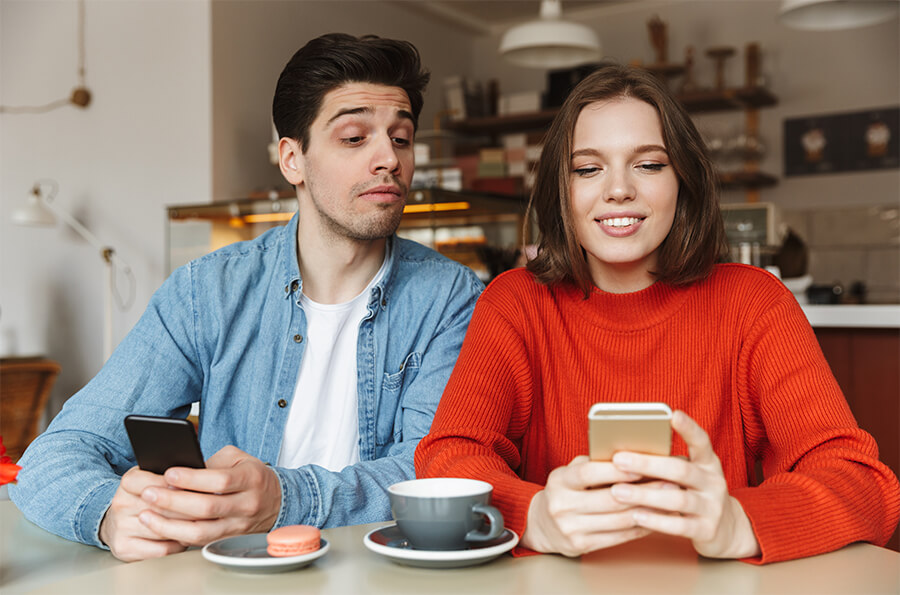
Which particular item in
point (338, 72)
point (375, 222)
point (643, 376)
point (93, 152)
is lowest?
point (643, 376)

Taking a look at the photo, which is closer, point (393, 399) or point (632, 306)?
point (632, 306)

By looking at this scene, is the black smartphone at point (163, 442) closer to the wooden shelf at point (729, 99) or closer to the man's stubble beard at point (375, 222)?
the man's stubble beard at point (375, 222)

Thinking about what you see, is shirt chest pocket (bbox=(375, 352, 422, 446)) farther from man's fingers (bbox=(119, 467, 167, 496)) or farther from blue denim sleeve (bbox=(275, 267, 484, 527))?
man's fingers (bbox=(119, 467, 167, 496))

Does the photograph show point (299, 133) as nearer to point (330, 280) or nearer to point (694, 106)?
point (330, 280)

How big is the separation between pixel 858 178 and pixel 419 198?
364cm

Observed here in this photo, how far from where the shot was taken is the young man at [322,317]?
1.49 metres

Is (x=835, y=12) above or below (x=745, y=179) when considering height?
above

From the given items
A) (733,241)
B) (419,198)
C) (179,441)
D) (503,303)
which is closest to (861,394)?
(733,241)

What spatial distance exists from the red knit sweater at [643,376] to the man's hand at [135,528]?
1.14 feet

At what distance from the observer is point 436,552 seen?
829 millimetres

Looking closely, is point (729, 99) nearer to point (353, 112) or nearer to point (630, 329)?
point (353, 112)

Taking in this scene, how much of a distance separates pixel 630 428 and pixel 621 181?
0.62 m

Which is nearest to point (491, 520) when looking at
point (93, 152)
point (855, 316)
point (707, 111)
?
point (855, 316)

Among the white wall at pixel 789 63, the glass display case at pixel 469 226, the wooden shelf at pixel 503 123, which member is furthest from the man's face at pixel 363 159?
the white wall at pixel 789 63
